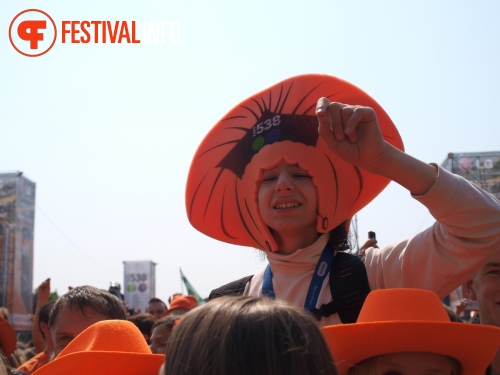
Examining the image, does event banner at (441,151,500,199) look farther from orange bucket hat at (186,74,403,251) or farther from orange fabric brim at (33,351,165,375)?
orange fabric brim at (33,351,165,375)

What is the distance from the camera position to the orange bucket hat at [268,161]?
2.39 metres

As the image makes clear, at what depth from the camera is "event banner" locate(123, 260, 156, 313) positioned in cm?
1903

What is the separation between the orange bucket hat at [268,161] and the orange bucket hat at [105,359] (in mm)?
802

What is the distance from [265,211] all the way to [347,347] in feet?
2.31

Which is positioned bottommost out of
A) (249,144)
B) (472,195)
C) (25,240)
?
(25,240)

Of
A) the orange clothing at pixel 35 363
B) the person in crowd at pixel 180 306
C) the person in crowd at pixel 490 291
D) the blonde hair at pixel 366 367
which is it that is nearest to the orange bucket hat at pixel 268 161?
the blonde hair at pixel 366 367

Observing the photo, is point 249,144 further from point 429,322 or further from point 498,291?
point 498,291

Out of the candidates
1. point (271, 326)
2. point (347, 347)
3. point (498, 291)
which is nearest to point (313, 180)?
point (347, 347)

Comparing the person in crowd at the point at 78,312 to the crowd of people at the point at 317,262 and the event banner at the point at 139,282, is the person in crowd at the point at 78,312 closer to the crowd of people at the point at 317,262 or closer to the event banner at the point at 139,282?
the crowd of people at the point at 317,262

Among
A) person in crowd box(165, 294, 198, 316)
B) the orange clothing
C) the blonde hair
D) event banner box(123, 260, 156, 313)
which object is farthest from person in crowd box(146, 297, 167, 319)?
event banner box(123, 260, 156, 313)

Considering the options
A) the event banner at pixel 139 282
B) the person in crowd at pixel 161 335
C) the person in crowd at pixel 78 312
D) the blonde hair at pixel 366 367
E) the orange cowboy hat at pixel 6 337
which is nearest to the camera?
the blonde hair at pixel 366 367

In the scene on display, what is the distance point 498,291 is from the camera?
2812 mm

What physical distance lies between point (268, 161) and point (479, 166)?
12876 mm

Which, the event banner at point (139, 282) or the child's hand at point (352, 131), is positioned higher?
the child's hand at point (352, 131)
